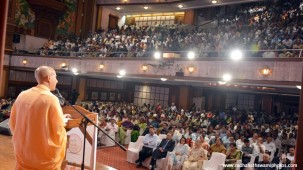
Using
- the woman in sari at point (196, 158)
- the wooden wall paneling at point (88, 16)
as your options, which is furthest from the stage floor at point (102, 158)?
the wooden wall paneling at point (88, 16)

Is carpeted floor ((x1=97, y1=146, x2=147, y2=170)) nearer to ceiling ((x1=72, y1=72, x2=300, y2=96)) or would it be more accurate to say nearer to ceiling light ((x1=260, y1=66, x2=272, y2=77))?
ceiling ((x1=72, y1=72, x2=300, y2=96))

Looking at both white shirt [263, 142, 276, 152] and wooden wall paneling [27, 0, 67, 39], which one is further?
wooden wall paneling [27, 0, 67, 39]

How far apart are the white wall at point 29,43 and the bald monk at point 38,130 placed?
68.2ft

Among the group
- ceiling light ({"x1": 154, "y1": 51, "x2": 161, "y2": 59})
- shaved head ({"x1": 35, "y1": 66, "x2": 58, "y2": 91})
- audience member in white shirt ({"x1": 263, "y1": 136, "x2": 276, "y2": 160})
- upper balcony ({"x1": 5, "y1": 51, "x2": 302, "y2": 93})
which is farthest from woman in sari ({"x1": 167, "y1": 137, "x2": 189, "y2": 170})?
ceiling light ({"x1": 154, "y1": 51, "x2": 161, "y2": 59})

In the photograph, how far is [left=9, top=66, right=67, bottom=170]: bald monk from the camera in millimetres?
2414

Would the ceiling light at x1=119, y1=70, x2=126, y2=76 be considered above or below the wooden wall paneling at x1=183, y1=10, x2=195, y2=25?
below

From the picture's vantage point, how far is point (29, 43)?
71.7ft

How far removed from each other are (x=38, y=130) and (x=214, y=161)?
5.54 meters

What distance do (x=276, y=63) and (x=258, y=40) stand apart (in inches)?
78.9

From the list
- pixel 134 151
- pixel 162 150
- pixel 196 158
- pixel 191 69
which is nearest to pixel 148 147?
pixel 134 151

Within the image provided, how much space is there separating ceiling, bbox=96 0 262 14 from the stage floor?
13.2m

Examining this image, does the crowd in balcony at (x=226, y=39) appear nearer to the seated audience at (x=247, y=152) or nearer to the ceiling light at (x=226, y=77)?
the ceiling light at (x=226, y=77)

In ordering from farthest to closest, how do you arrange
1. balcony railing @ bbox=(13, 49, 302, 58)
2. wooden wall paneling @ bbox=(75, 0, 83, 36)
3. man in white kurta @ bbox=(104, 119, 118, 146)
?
wooden wall paneling @ bbox=(75, 0, 83, 36) < man in white kurta @ bbox=(104, 119, 118, 146) < balcony railing @ bbox=(13, 49, 302, 58)

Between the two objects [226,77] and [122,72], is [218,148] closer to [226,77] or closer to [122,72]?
[226,77]
